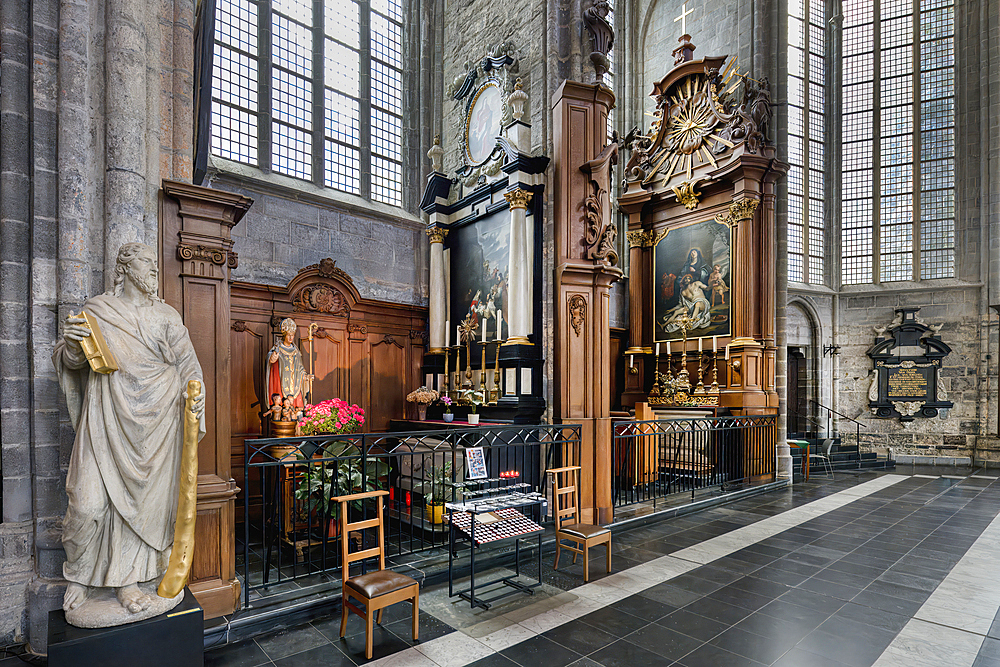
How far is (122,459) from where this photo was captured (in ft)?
8.84

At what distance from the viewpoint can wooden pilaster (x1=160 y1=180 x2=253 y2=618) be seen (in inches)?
142

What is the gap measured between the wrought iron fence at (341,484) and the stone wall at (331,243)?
2.99 meters

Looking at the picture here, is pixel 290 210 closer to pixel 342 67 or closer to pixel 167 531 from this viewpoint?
pixel 342 67

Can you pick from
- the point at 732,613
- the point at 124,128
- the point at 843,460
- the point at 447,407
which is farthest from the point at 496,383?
the point at 843,460

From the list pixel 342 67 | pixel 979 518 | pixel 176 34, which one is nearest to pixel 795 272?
pixel 979 518

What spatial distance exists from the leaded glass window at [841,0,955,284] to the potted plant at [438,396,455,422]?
40.6 ft

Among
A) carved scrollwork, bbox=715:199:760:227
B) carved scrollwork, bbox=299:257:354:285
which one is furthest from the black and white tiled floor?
carved scrollwork, bbox=715:199:760:227

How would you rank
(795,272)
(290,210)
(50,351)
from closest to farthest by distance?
(50,351), (290,210), (795,272)

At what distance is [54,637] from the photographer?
2.49 metres

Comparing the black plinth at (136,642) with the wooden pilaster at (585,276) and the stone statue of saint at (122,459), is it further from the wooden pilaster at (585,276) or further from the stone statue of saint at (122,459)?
the wooden pilaster at (585,276)

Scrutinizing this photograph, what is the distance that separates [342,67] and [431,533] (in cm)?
794

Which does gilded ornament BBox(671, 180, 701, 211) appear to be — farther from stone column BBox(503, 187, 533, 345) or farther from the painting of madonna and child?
stone column BBox(503, 187, 533, 345)

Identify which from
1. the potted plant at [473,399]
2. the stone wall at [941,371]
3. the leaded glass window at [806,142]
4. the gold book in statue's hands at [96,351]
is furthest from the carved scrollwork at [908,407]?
the gold book in statue's hands at [96,351]

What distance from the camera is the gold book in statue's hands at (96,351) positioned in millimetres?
2592
